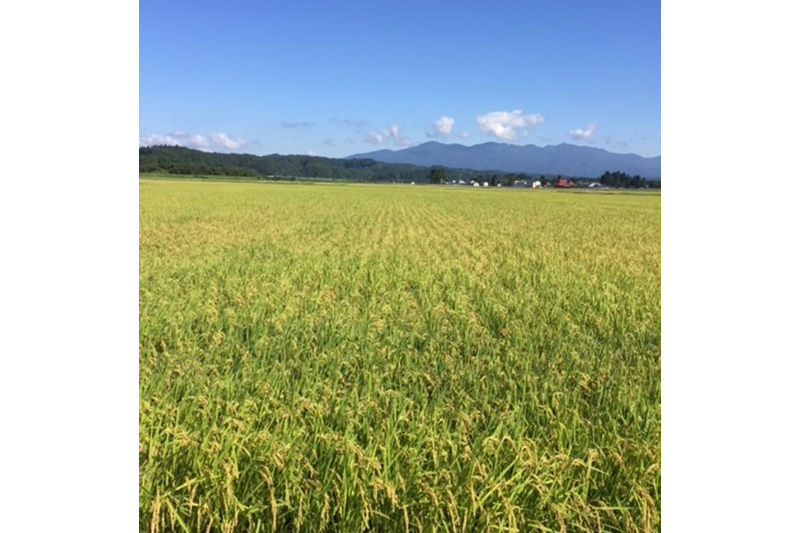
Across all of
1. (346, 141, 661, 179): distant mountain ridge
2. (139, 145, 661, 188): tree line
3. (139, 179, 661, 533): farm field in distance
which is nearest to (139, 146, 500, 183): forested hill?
(139, 145, 661, 188): tree line

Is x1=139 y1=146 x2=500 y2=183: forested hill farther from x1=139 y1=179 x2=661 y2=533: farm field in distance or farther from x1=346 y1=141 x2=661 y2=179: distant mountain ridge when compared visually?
x1=139 y1=179 x2=661 y2=533: farm field in distance

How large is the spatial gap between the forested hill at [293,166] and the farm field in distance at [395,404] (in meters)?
22.2

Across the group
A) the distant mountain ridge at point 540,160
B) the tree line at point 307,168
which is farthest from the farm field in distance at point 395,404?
the tree line at point 307,168

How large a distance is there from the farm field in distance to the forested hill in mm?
22242

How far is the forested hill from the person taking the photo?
3220cm

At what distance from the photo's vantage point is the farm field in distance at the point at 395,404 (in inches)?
90.1

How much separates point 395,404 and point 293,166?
34.2 m

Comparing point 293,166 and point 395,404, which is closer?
point 395,404

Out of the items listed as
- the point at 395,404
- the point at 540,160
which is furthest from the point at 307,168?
the point at 395,404

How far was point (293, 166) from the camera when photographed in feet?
117

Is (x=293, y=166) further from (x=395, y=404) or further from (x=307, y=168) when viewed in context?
(x=395, y=404)

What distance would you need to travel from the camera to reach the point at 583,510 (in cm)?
237
